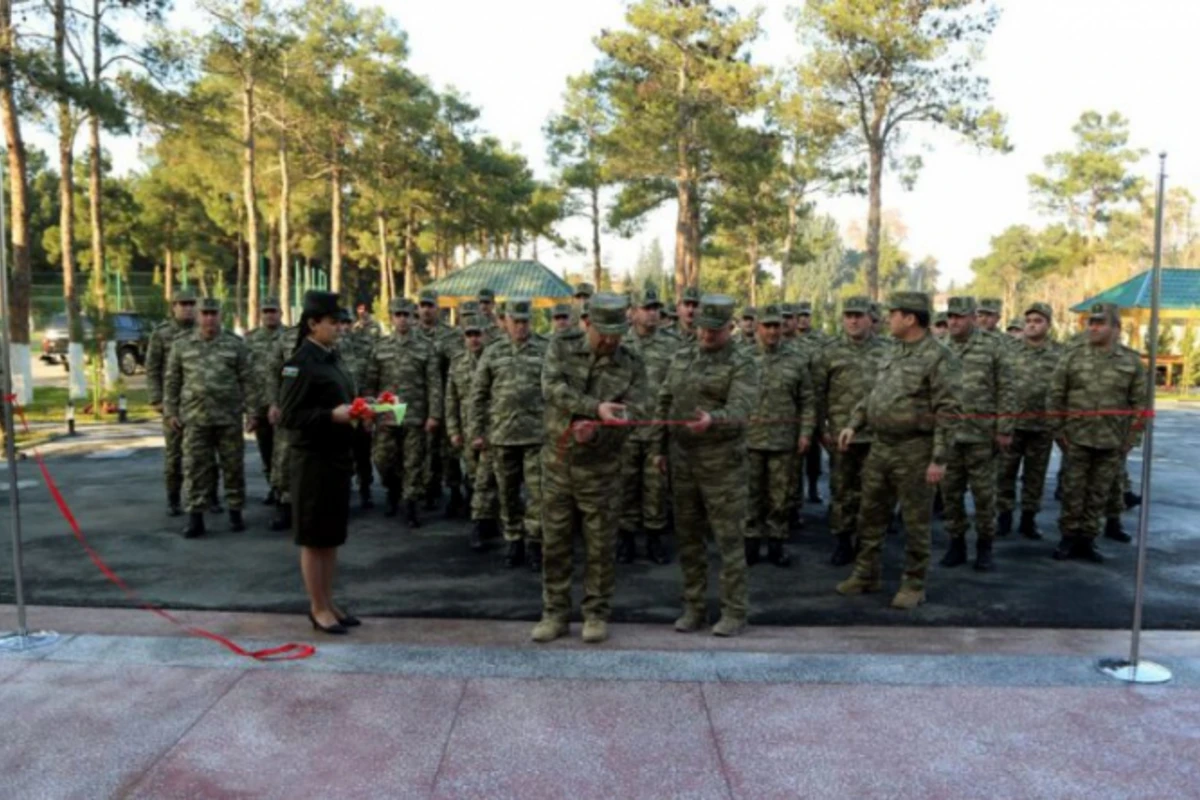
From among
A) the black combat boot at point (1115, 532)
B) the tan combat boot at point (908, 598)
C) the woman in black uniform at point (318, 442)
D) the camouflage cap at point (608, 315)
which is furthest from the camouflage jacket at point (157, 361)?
the black combat boot at point (1115, 532)

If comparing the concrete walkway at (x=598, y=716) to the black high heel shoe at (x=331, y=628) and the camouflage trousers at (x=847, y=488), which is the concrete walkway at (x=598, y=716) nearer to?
the black high heel shoe at (x=331, y=628)

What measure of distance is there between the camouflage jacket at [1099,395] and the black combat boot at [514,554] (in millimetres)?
4068

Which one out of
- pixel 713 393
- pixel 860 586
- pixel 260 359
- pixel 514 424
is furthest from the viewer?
pixel 260 359

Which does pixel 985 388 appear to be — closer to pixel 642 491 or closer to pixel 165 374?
pixel 642 491

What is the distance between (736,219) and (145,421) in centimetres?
2131

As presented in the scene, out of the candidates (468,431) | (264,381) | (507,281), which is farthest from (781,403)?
(507,281)

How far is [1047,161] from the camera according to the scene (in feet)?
164

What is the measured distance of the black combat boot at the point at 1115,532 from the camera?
724cm

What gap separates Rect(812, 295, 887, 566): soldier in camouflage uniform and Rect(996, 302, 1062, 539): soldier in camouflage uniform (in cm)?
130

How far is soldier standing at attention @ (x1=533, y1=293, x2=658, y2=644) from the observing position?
4.69 meters

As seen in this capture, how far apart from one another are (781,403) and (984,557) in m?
1.78

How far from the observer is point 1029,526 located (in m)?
7.45

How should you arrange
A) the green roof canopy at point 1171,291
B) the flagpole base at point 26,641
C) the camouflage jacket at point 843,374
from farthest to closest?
1. the green roof canopy at point 1171,291
2. the camouflage jacket at point 843,374
3. the flagpole base at point 26,641

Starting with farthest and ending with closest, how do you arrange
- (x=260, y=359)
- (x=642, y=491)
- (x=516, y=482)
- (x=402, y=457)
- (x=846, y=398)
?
(x=260, y=359) < (x=402, y=457) < (x=846, y=398) < (x=642, y=491) < (x=516, y=482)
